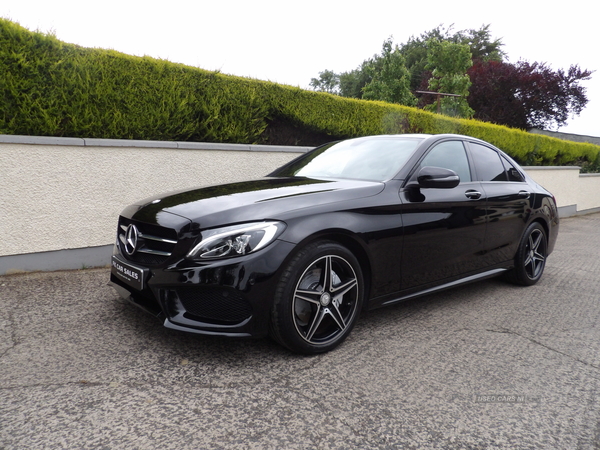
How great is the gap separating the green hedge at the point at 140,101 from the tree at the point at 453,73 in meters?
17.5

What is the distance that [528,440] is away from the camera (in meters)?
2.14

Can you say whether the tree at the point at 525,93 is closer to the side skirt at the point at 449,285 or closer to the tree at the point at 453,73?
the tree at the point at 453,73

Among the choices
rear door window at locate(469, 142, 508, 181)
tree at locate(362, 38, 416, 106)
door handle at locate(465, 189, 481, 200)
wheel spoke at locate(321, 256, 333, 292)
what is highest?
tree at locate(362, 38, 416, 106)

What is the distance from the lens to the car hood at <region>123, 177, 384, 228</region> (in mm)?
2727

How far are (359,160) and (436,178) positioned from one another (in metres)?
0.70

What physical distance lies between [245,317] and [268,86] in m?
4.89

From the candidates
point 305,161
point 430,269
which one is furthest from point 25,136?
point 430,269

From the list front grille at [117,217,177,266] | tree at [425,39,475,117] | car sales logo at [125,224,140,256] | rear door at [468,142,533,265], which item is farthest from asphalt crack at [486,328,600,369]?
tree at [425,39,475,117]

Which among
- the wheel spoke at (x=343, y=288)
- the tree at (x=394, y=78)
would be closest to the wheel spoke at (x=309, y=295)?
the wheel spoke at (x=343, y=288)

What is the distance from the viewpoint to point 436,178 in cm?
342

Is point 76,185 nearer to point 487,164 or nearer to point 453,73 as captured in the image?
point 487,164

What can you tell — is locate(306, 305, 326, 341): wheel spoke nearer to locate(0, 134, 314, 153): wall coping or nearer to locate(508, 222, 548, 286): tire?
locate(508, 222, 548, 286): tire

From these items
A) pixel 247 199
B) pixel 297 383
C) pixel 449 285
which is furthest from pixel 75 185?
pixel 449 285

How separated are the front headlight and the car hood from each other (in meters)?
0.05
